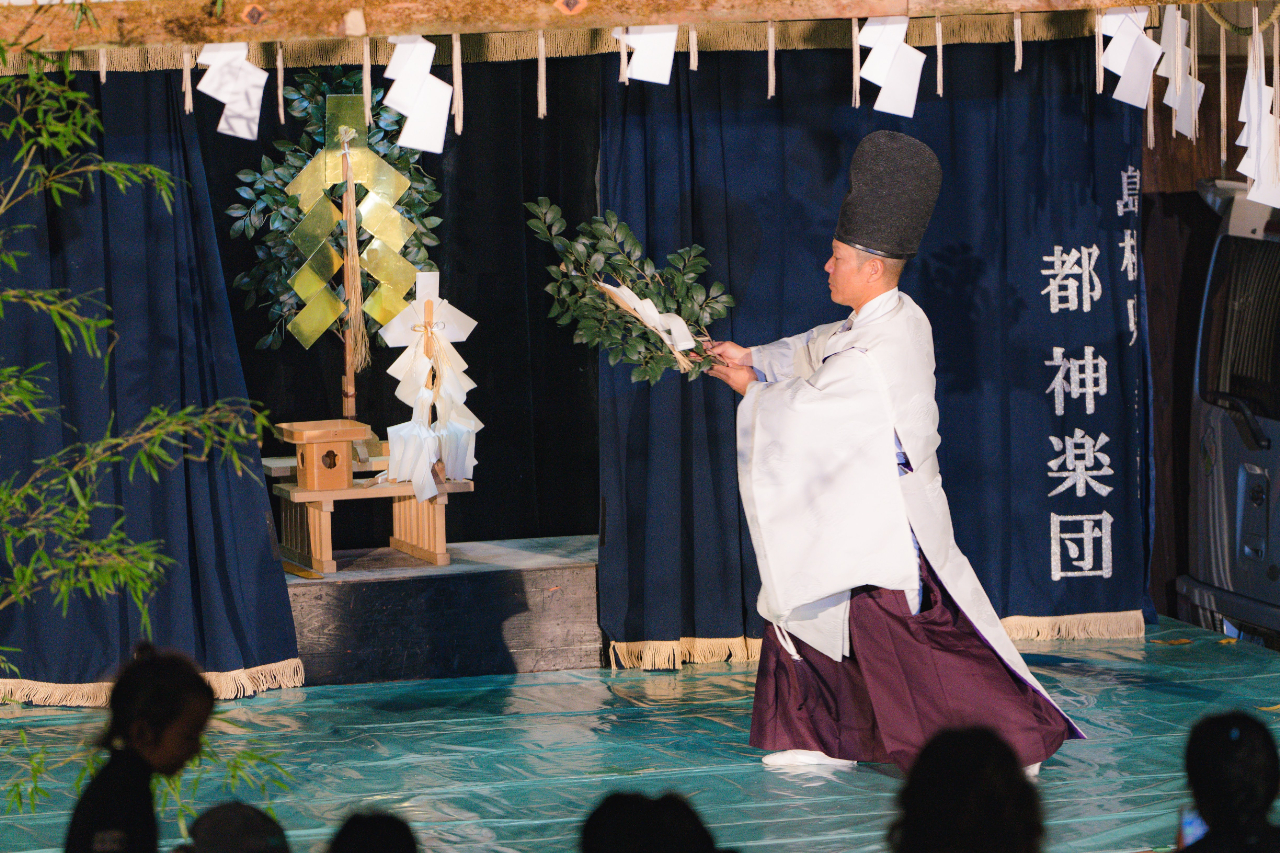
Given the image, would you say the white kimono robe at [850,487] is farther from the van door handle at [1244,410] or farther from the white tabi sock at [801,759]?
the van door handle at [1244,410]

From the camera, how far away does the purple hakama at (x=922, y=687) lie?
133 inches

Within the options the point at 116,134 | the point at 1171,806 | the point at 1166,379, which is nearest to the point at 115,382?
→ the point at 116,134

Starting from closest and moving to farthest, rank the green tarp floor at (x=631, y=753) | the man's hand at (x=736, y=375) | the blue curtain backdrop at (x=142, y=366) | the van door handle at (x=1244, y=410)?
the green tarp floor at (x=631, y=753)
the man's hand at (x=736, y=375)
the blue curtain backdrop at (x=142, y=366)
the van door handle at (x=1244, y=410)

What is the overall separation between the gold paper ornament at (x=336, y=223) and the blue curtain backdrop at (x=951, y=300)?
0.73 meters

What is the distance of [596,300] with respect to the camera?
3.87 metres

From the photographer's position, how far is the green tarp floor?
123 inches

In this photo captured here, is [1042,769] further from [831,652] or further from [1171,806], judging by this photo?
[831,652]

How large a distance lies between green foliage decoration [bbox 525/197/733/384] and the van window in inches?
75.2

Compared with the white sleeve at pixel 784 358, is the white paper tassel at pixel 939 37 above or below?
above

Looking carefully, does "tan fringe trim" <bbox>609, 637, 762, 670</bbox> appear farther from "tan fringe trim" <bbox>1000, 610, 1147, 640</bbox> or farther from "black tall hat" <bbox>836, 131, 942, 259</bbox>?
"black tall hat" <bbox>836, 131, 942, 259</bbox>

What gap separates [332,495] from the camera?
457 cm

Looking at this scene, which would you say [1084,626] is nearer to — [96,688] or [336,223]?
[336,223]

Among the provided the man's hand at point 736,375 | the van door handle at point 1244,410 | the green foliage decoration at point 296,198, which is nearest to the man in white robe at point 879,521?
the man's hand at point 736,375

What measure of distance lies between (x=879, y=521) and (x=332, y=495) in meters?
1.92
